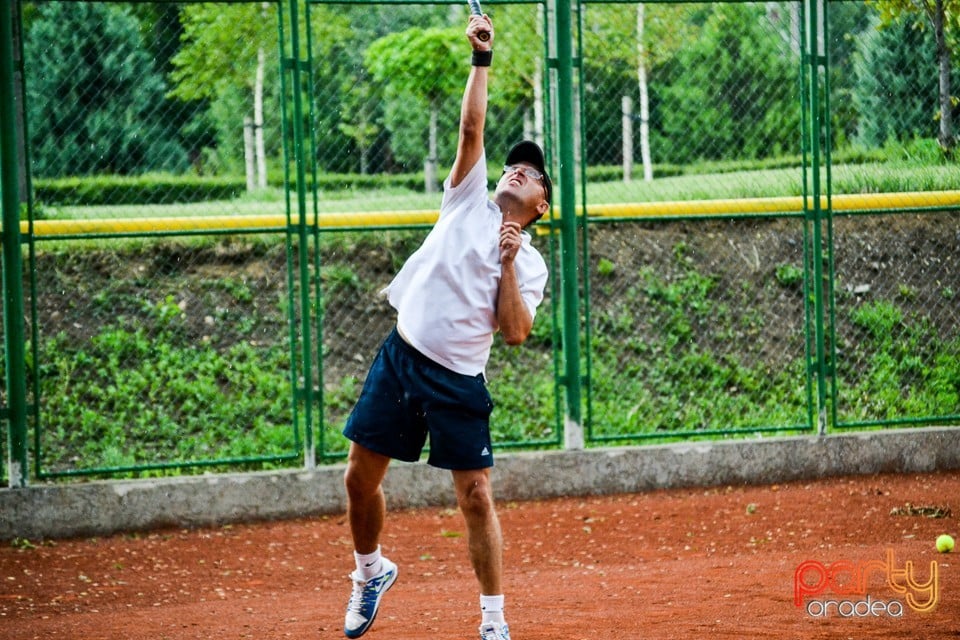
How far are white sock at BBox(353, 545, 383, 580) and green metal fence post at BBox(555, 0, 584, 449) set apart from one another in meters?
3.23

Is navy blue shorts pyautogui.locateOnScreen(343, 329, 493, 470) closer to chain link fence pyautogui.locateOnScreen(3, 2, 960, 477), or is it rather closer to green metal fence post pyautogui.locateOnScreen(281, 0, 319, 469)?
green metal fence post pyautogui.locateOnScreen(281, 0, 319, 469)

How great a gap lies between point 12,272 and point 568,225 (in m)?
3.52

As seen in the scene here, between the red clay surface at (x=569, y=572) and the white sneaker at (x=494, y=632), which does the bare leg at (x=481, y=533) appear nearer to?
the white sneaker at (x=494, y=632)

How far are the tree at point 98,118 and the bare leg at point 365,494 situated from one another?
5.16m

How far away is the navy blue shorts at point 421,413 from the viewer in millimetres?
4820

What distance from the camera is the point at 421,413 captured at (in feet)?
16.2

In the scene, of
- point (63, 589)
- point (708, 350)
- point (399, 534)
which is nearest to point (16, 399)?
point (63, 589)

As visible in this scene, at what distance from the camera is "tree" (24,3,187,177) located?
9.66 meters

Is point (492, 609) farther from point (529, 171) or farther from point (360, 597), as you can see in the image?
point (529, 171)

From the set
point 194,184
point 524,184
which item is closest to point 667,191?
point 194,184

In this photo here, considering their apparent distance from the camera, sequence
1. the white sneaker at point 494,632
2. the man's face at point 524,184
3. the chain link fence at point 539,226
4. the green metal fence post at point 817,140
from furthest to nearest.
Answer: the chain link fence at point 539,226 → the green metal fence post at point 817,140 → the man's face at point 524,184 → the white sneaker at point 494,632

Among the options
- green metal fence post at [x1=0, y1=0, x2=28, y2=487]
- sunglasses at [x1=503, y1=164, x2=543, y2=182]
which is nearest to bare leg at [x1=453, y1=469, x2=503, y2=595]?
sunglasses at [x1=503, y1=164, x2=543, y2=182]

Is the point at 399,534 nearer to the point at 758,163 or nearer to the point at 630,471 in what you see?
the point at 630,471

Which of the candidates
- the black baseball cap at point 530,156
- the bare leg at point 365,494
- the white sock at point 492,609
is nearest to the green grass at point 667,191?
the black baseball cap at point 530,156
